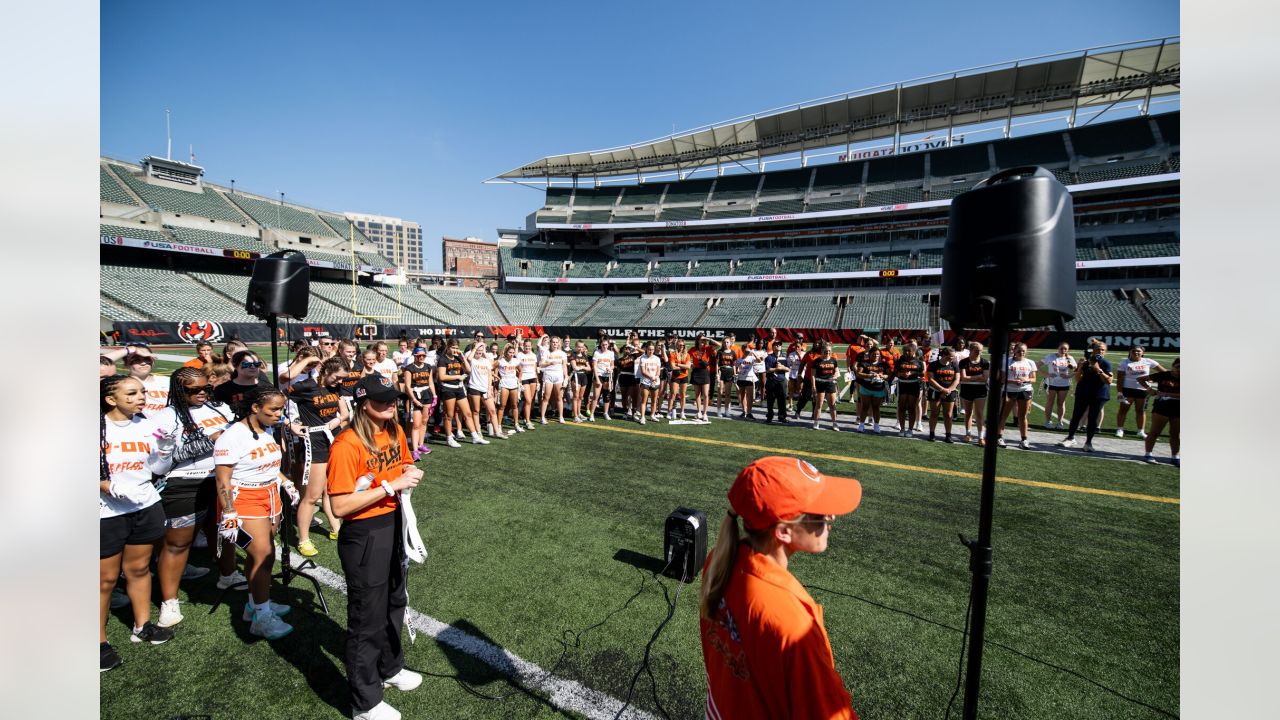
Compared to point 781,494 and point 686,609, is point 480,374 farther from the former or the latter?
point 781,494

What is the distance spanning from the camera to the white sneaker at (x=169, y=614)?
3.78 meters

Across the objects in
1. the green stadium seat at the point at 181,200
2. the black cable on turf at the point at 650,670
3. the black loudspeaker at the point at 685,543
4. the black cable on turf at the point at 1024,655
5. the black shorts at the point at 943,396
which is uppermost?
the green stadium seat at the point at 181,200

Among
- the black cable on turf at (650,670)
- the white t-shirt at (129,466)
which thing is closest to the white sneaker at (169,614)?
the white t-shirt at (129,466)

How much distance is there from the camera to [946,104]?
1564 inches

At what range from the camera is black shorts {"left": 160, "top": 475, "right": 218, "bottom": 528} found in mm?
3904

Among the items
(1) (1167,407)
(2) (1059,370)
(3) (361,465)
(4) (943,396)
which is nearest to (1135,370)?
(2) (1059,370)

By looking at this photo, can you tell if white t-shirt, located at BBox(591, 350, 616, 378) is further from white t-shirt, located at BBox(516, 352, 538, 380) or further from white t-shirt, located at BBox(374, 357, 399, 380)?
white t-shirt, located at BBox(374, 357, 399, 380)

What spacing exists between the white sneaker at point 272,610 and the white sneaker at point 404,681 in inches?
48.7

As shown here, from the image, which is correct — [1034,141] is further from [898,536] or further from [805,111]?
[898,536]

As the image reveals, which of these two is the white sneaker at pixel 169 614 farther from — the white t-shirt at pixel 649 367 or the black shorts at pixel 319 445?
the white t-shirt at pixel 649 367

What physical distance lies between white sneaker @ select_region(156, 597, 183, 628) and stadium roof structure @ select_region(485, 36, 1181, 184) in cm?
4648

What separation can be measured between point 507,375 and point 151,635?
6.54 m
